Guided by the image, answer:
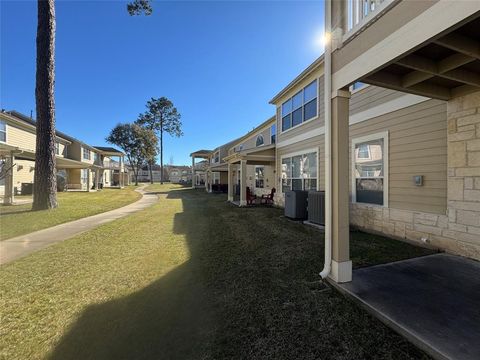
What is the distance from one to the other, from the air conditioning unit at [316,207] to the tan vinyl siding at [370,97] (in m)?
2.86

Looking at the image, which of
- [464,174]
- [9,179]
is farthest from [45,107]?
[464,174]

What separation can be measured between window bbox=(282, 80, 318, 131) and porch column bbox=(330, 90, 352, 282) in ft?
20.6

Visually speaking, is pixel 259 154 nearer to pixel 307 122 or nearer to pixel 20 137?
pixel 307 122

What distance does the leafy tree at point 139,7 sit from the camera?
443 inches

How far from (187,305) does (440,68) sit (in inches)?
195

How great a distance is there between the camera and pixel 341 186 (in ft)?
11.5

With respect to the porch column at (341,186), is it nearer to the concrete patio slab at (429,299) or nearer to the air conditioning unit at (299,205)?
the concrete patio slab at (429,299)

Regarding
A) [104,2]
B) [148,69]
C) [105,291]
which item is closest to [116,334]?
[105,291]

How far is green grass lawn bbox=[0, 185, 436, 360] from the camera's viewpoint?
2264mm

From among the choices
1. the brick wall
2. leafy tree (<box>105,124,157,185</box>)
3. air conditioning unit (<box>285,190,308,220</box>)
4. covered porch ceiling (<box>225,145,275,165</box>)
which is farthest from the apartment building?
the brick wall

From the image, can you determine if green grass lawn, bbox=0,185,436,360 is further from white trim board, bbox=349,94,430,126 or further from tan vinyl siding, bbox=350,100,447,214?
white trim board, bbox=349,94,430,126

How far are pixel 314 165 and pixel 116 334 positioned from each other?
856cm

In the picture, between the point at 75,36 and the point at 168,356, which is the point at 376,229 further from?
the point at 75,36

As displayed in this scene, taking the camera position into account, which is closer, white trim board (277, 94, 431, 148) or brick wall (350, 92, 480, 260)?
brick wall (350, 92, 480, 260)
